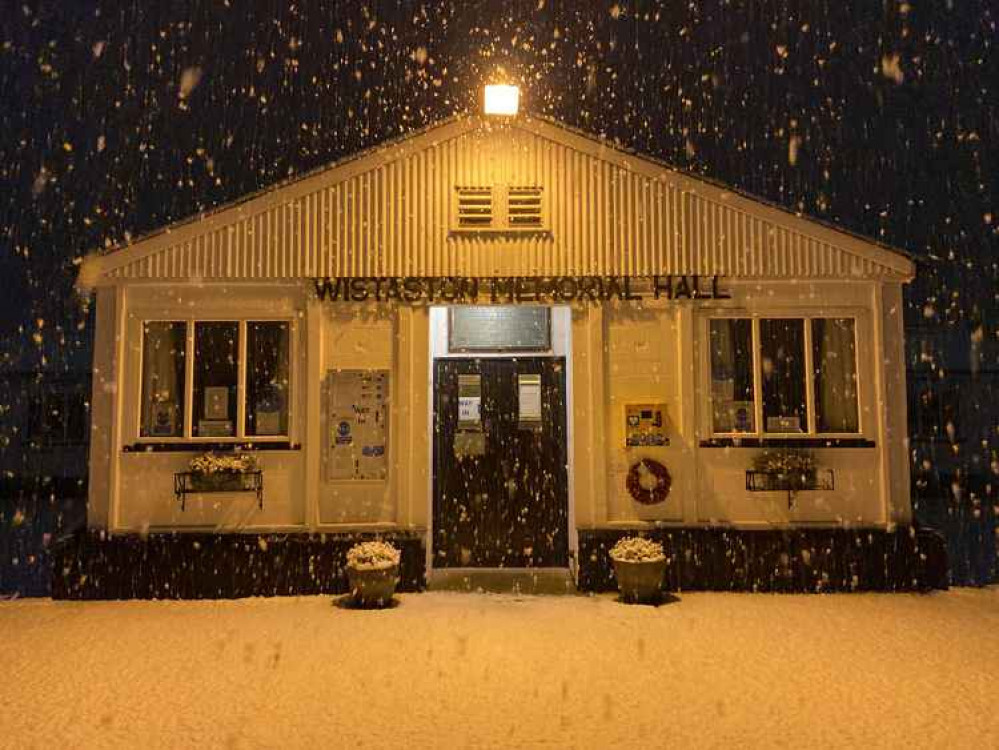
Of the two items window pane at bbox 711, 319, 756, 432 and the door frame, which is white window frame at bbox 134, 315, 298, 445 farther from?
window pane at bbox 711, 319, 756, 432

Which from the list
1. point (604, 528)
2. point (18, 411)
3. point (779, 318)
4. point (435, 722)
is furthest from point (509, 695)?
point (18, 411)

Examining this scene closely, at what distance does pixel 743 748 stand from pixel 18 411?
19.4m

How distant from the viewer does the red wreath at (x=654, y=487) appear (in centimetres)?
823

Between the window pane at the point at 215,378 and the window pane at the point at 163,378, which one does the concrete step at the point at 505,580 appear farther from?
the window pane at the point at 163,378

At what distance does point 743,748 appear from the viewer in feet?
14.4

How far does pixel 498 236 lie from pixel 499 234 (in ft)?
0.09

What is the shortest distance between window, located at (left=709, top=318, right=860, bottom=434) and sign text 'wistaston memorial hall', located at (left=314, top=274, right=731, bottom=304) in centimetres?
58

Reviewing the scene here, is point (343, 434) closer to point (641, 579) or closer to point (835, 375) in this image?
point (641, 579)

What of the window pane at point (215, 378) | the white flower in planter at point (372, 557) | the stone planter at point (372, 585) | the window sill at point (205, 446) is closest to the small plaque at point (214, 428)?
the window pane at point (215, 378)

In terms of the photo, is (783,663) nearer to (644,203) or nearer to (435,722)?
(435,722)

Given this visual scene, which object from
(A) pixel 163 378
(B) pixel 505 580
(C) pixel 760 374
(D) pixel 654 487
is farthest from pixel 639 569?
(A) pixel 163 378

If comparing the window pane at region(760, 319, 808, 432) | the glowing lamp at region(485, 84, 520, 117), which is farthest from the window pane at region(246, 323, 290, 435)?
the window pane at region(760, 319, 808, 432)

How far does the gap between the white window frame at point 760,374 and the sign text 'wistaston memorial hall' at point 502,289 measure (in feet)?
Answer: 1.28

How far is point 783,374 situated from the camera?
8.45m
